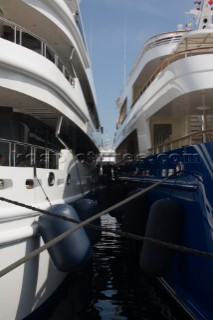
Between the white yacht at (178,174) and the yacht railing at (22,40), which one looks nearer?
the white yacht at (178,174)

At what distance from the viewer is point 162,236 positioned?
19.6ft

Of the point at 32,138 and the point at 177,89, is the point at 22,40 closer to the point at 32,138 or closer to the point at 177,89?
the point at 32,138

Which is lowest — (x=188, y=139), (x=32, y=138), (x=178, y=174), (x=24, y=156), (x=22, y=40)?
(x=178, y=174)

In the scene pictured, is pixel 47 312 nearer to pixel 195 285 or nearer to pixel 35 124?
pixel 195 285

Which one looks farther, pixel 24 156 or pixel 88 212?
pixel 88 212

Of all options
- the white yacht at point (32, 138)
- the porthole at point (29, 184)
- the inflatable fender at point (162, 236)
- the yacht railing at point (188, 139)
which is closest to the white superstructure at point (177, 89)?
the yacht railing at point (188, 139)

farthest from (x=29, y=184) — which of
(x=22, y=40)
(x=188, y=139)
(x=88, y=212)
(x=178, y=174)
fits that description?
(x=22, y=40)

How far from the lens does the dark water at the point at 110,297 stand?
6.11 m

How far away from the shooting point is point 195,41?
434 inches

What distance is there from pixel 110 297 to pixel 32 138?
3.44 m

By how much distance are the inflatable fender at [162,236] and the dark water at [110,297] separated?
0.69 meters

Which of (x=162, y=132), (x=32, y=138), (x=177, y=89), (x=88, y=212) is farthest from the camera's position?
(x=162, y=132)

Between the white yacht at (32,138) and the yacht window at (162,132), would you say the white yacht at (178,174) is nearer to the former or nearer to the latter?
the yacht window at (162,132)

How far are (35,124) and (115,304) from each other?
3.97 meters
